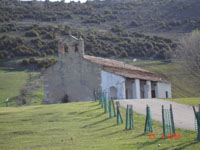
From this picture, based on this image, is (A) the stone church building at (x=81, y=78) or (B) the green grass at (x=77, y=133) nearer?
(B) the green grass at (x=77, y=133)

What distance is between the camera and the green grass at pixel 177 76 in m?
50.2

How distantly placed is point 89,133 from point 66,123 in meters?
→ 3.08

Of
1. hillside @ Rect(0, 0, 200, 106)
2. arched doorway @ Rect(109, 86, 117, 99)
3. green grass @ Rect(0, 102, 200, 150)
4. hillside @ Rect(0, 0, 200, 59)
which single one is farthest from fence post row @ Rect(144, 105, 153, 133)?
hillside @ Rect(0, 0, 200, 59)

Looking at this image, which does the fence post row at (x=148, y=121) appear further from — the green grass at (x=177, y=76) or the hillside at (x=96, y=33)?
the green grass at (x=177, y=76)

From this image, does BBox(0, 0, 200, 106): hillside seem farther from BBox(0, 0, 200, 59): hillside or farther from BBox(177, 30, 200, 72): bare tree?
BBox(177, 30, 200, 72): bare tree

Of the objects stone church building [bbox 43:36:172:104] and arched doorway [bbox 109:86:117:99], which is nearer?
stone church building [bbox 43:36:172:104]

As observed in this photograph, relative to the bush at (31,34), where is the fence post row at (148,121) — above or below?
below

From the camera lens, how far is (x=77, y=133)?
14.8 m

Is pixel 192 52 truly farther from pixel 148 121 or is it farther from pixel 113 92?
pixel 148 121

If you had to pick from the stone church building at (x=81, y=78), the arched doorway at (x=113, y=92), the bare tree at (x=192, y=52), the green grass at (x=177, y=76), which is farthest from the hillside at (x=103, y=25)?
the arched doorway at (x=113, y=92)

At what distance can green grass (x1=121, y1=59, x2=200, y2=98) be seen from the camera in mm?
50222

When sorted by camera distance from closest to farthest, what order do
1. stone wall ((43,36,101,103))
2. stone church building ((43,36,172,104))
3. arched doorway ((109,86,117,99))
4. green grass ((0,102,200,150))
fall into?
green grass ((0,102,200,150))
stone church building ((43,36,172,104))
stone wall ((43,36,101,103))
arched doorway ((109,86,117,99))

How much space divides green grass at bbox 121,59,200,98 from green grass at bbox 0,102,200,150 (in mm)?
31882

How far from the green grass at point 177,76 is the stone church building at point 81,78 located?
1408 centimetres
